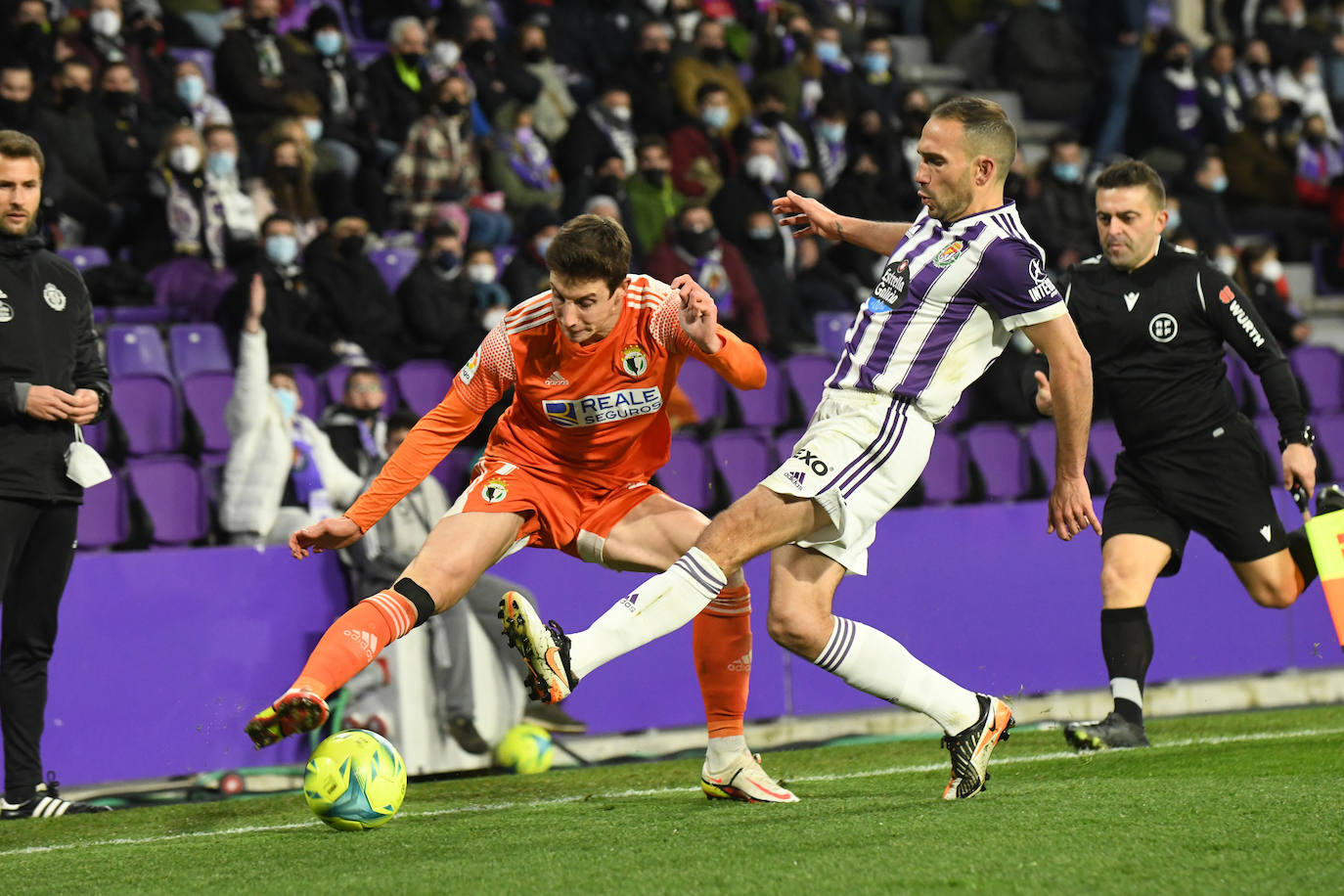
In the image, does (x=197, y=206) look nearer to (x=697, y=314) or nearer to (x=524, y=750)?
(x=524, y=750)

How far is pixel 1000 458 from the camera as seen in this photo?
38.3 ft

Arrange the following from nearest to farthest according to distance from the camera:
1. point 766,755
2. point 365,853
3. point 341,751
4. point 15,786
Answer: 1. point 365,853
2. point 341,751
3. point 15,786
4. point 766,755

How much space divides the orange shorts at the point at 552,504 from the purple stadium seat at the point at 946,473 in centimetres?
555

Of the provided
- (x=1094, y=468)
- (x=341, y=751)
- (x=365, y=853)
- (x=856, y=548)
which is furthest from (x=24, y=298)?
(x=1094, y=468)

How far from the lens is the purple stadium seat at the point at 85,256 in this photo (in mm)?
10562

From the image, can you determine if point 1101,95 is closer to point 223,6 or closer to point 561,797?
point 223,6

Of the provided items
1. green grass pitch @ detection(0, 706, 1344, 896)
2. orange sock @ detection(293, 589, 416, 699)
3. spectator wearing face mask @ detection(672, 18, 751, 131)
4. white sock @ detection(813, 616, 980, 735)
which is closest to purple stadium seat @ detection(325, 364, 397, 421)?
green grass pitch @ detection(0, 706, 1344, 896)

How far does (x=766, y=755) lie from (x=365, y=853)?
12.4 feet

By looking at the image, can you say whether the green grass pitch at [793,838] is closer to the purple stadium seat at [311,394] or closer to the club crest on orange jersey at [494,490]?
the club crest on orange jersey at [494,490]

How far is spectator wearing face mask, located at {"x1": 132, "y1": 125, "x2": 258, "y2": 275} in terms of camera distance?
10.8m

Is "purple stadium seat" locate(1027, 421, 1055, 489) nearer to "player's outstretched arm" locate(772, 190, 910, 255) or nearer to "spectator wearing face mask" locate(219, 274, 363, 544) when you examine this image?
"spectator wearing face mask" locate(219, 274, 363, 544)

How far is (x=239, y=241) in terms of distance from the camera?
10.9 m

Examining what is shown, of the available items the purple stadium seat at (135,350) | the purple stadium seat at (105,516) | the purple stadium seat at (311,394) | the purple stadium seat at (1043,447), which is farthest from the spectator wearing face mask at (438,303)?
Result: the purple stadium seat at (1043,447)

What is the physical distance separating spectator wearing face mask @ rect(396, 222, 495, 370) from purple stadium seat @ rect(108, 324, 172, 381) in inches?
65.0
